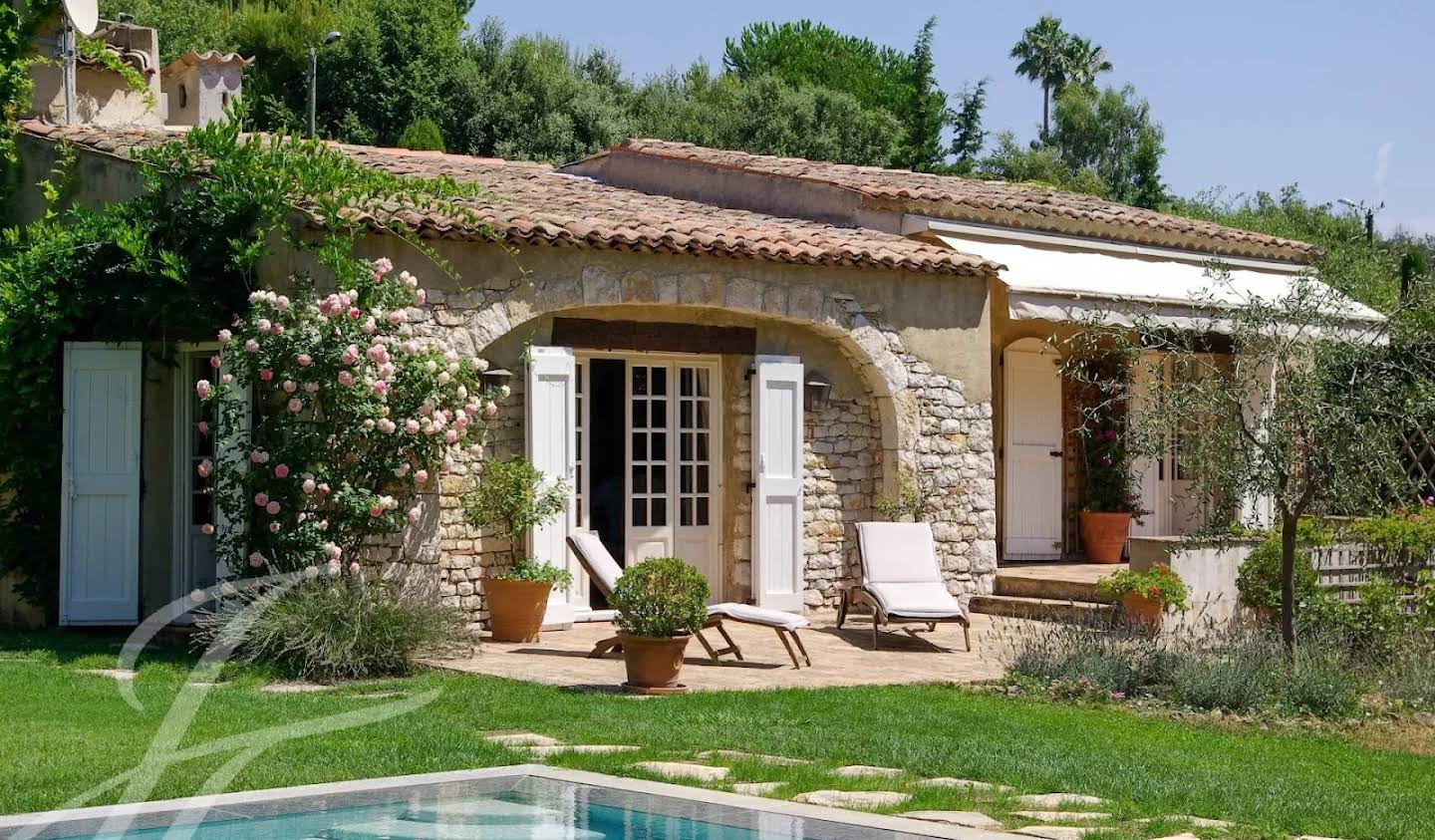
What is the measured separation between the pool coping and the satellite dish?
999cm

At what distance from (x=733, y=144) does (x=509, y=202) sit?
24.2 m

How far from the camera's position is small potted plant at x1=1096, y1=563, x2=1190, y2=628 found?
14234 millimetres

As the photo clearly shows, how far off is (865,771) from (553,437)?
248 inches

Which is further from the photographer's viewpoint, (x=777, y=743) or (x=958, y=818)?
(x=777, y=743)

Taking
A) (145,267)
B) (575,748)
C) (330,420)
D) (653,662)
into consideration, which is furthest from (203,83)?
(575,748)

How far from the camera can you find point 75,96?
53.5ft

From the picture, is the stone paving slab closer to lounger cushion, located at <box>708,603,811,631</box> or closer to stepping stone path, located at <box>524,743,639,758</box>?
stepping stone path, located at <box>524,743,639,758</box>

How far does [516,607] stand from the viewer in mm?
13375

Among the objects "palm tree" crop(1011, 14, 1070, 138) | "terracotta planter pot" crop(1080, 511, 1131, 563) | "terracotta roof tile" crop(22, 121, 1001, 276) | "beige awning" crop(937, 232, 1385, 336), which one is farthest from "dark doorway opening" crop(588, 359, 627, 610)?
"palm tree" crop(1011, 14, 1070, 138)

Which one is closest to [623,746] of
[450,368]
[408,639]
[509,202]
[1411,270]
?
[408,639]

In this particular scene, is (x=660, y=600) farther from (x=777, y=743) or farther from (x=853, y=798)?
(x=853, y=798)

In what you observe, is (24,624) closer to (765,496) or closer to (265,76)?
(765,496)

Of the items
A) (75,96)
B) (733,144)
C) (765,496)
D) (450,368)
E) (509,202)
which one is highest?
(733,144)

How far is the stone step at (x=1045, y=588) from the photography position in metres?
15.9
